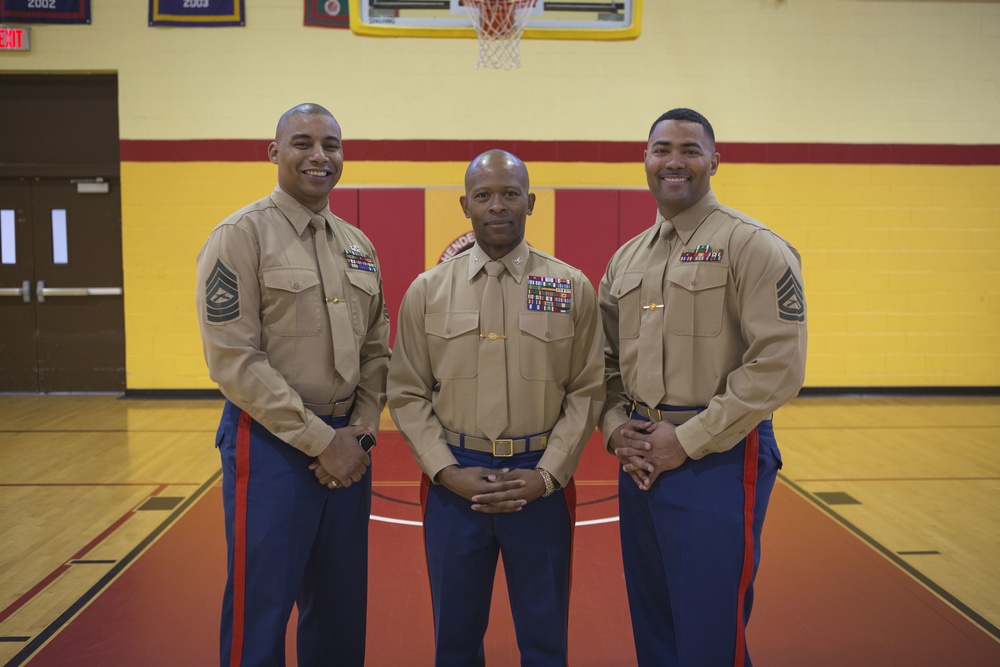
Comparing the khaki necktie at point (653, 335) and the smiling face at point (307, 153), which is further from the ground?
the smiling face at point (307, 153)

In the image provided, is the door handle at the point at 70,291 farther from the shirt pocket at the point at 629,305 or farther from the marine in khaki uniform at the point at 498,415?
the shirt pocket at the point at 629,305

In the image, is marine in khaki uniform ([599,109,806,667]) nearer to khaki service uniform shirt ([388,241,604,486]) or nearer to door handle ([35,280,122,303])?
khaki service uniform shirt ([388,241,604,486])

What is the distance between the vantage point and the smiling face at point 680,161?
2.33 meters

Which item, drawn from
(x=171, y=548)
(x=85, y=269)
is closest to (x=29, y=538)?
(x=171, y=548)

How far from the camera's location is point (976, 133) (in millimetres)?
7930

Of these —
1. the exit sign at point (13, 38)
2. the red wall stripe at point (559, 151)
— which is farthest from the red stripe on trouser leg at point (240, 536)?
the exit sign at point (13, 38)

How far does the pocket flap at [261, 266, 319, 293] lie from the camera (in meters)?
2.35

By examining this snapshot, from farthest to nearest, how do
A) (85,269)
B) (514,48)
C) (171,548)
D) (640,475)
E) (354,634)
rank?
(85,269) < (514,48) < (171,548) < (354,634) < (640,475)

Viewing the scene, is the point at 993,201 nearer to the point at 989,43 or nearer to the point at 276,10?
the point at 989,43

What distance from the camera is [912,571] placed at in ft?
12.3

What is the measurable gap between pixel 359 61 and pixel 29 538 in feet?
17.3

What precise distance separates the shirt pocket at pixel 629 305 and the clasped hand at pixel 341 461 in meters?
0.90

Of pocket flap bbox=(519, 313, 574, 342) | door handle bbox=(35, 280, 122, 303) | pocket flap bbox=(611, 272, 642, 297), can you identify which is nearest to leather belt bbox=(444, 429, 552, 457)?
pocket flap bbox=(519, 313, 574, 342)

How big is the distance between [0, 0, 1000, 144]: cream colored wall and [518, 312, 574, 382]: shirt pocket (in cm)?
577
